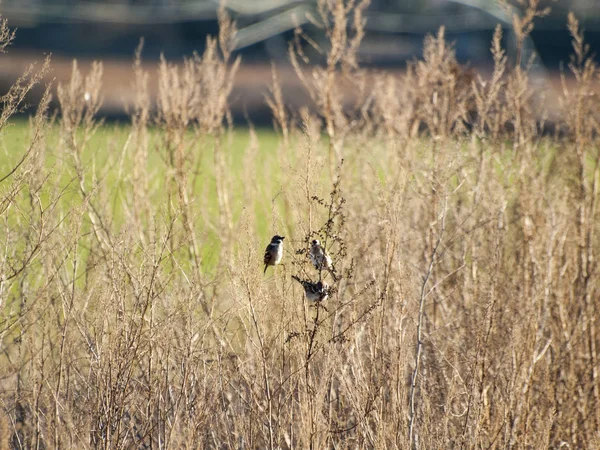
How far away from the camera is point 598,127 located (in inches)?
401

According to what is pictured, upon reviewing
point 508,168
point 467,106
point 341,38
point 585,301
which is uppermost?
point 341,38

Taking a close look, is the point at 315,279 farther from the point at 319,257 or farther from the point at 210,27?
the point at 210,27

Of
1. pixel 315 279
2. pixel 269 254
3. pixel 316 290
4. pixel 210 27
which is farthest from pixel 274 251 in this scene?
pixel 210 27

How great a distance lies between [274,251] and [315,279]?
38 cm

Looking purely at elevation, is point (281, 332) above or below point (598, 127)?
below

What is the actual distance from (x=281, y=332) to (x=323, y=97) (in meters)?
5.20

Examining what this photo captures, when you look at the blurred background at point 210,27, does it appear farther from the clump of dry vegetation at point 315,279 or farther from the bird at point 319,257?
the bird at point 319,257

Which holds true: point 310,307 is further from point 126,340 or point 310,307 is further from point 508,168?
point 508,168

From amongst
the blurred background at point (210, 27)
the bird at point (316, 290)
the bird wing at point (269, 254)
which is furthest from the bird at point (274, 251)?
the blurred background at point (210, 27)

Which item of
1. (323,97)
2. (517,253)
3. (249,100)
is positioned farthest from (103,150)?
(249,100)

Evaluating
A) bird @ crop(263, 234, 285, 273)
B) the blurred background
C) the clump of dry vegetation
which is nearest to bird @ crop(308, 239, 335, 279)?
the clump of dry vegetation

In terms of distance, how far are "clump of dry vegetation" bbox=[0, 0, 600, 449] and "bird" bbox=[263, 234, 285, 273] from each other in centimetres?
8

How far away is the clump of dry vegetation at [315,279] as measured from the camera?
6090 millimetres

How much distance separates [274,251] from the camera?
594 centimetres
